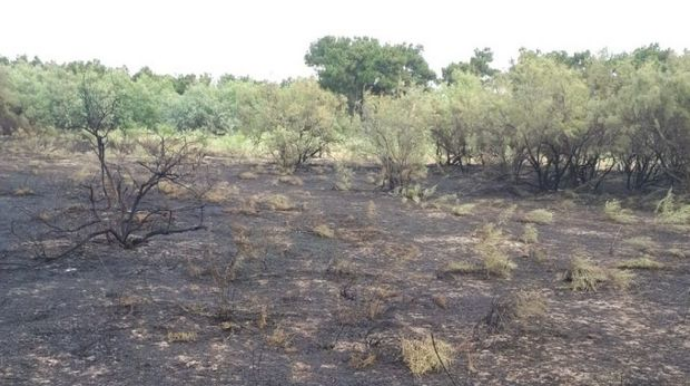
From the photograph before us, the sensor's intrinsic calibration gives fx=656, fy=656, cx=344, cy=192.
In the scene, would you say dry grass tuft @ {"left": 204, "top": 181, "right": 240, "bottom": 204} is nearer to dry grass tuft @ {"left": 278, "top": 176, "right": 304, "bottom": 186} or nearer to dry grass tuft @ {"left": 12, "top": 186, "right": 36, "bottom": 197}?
dry grass tuft @ {"left": 278, "top": 176, "right": 304, "bottom": 186}

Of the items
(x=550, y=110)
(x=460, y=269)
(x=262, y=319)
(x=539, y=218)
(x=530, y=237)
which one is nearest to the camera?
(x=262, y=319)

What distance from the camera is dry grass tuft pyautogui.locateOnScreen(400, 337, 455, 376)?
6.07 metres

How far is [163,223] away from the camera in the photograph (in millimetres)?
12961

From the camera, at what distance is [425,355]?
20.4ft

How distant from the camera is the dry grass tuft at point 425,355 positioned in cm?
607

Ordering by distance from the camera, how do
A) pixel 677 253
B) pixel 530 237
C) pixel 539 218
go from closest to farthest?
1. pixel 677 253
2. pixel 530 237
3. pixel 539 218

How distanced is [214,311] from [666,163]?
50.6 feet

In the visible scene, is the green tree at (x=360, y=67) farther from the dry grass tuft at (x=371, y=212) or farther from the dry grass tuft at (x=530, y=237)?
the dry grass tuft at (x=530, y=237)

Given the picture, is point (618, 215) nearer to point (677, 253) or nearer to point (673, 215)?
point (673, 215)

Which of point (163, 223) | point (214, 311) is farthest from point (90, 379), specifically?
point (163, 223)

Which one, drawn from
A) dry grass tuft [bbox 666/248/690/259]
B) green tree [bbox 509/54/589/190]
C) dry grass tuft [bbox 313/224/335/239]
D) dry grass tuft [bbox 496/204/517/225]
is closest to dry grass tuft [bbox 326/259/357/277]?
dry grass tuft [bbox 313/224/335/239]

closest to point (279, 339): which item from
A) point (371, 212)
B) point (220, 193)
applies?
point (371, 212)

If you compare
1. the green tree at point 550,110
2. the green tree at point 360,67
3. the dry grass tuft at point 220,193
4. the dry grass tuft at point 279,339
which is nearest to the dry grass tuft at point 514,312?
the dry grass tuft at point 279,339

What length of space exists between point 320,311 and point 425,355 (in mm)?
1991
